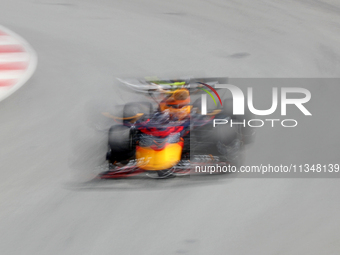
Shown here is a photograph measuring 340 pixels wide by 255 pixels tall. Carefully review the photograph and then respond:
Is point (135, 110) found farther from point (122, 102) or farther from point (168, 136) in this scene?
point (122, 102)

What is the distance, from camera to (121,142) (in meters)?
4.10

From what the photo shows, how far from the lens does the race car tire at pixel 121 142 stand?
13.4 ft

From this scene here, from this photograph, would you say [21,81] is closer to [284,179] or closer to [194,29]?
[194,29]

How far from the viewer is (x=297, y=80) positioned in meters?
5.91

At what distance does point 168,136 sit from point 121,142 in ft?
1.79

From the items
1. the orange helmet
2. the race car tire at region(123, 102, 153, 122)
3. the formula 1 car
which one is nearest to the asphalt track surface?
the formula 1 car

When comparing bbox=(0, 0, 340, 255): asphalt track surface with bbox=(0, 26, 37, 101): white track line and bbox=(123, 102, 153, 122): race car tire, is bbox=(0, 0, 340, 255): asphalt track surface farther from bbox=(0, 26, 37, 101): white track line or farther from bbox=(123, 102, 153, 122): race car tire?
bbox=(123, 102, 153, 122): race car tire

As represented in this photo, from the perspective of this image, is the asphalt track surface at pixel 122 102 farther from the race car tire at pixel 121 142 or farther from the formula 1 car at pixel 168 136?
the race car tire at pixel 121 142

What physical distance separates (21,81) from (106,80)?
4.50 ft

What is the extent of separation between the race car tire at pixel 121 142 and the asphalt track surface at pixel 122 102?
16.6 inches

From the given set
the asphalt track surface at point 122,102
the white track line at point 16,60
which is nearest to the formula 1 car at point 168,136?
the asphalt track surface at point 122,102

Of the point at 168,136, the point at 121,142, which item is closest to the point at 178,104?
the point at 168,136

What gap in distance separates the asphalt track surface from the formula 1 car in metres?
0.25

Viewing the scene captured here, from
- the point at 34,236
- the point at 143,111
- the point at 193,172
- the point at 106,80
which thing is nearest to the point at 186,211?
the point at 193,172
